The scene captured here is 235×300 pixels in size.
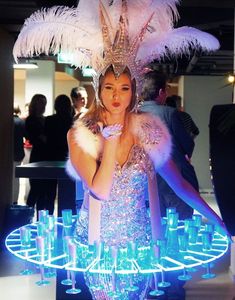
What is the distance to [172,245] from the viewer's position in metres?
1.44

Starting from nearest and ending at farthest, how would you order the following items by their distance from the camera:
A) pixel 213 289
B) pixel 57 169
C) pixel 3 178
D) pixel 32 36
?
pixel 32 36 < pixel 57 169 < pixel 213 289 < pixel 3 178

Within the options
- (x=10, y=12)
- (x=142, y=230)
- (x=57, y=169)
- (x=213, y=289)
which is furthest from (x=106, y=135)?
(x=10, y=12)

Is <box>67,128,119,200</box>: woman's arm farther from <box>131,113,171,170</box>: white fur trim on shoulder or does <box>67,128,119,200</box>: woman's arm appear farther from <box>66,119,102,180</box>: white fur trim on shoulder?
<box>131,113,171,170</box>: white fur trim on shoulder

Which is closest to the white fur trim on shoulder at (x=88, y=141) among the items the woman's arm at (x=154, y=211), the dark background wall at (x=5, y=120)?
the woman's arm at (x=154, y=211)

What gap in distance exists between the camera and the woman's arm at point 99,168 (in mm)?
1391

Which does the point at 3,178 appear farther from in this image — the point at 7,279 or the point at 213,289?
the point at 213,289

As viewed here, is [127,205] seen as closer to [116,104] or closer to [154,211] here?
[154,211]

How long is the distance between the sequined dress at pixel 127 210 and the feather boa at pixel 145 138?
0.03 m

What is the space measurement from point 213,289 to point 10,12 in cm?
332

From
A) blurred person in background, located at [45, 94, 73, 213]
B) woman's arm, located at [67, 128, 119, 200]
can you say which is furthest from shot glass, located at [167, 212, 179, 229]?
blurred person in background, located at [45, 94, 73, 213]

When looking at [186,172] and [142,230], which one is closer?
[142,230]

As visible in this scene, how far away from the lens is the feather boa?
144 cm

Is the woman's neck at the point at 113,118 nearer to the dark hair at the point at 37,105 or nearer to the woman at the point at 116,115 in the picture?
the woman at the point at 116,115

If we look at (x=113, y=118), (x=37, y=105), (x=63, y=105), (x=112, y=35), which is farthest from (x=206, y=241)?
(x=37, y=105)
